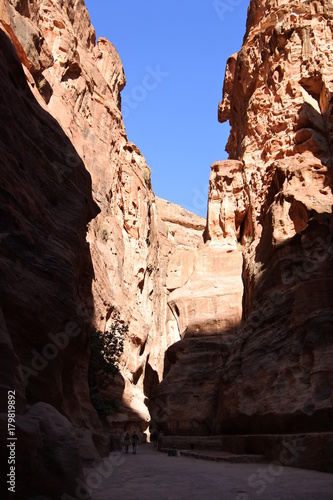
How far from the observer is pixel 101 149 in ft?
131

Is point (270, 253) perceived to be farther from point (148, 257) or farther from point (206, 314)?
point (148, 257)

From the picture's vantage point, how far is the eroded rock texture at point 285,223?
16203 millimetres

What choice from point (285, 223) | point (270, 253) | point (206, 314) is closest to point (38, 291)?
point (270, 253)

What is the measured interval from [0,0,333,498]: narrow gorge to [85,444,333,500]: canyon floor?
4.44ft

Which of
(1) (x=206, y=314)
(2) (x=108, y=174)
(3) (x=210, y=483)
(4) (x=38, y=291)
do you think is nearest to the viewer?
(3) (x=210, y=483)

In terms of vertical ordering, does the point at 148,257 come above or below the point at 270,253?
above

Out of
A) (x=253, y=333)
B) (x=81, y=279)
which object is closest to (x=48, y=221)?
(x=81, y=279)

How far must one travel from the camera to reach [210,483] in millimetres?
8984

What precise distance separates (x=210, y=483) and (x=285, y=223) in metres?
17.1

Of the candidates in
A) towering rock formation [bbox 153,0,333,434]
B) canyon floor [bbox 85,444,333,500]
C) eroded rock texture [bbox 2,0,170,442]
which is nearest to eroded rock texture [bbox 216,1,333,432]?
towering rock formation [bbox 153,0,333,434]

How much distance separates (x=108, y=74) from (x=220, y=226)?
22.8m

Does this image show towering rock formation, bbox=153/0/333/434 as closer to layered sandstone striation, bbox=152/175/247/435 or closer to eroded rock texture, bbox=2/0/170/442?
layered sandstone striation, bbox=152/175/247/435

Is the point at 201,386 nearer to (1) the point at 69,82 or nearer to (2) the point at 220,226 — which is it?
(2) the point at 220,226

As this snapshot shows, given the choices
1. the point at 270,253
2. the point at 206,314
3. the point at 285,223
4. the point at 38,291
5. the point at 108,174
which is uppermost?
the point at 108,174
